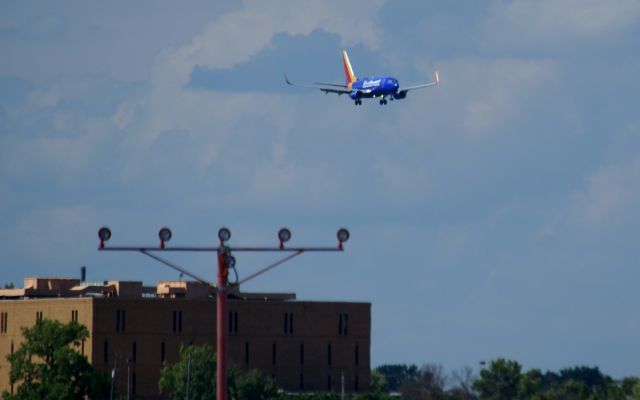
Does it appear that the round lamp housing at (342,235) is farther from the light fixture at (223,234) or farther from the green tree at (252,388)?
the green tree at (252,388)

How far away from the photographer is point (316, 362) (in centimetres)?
17988

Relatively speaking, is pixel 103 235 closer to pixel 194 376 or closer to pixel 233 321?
pixel 194 376

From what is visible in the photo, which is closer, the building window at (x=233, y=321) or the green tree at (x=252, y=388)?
the green tree at (x=252, y=388)

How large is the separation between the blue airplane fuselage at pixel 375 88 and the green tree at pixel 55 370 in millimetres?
36554

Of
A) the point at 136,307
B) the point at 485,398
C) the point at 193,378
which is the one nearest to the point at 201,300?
the point at 136,307

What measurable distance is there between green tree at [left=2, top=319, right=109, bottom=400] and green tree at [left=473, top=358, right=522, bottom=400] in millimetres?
37666

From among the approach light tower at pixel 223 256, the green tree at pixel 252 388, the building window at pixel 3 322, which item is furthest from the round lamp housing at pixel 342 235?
the building window at pixel 3 322

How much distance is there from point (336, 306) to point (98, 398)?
4211 centimetres

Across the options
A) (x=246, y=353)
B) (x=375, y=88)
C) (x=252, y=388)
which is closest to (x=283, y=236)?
(x=375, y=88)

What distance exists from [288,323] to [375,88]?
56077 mm

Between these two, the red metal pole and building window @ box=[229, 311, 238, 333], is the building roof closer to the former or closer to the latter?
building window @ box=[229, 311, 238, 333]

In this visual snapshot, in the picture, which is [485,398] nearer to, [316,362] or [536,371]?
[536,371]

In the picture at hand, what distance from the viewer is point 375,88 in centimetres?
12862

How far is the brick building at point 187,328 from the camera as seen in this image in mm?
169250
